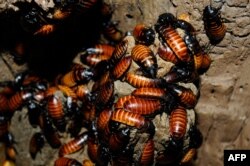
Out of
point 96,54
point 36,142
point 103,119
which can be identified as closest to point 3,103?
point 36,142

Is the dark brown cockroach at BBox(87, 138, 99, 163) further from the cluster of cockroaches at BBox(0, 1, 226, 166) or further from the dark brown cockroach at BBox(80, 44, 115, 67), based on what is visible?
the dark brown cockroach at BBox(80, 44, 115, 67)

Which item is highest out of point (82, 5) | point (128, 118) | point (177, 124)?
point (82, 5)

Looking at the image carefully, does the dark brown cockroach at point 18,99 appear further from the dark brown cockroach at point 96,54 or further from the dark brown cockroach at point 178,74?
the dark brown cockroach at point 178,74

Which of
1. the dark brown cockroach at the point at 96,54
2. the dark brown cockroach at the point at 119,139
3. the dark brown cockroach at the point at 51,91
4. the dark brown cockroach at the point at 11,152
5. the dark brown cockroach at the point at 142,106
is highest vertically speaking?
the dark brown cockroach at the point at 96,54

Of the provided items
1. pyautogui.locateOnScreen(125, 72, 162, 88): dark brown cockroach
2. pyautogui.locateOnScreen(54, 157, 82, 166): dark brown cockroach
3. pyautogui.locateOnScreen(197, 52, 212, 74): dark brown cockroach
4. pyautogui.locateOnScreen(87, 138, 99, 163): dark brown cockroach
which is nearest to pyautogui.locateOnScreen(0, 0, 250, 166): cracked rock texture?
pyautogui.locateOnScreen(197, 52, 212, 74): dark brown cockroach

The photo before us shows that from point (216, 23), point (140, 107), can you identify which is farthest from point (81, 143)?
point (216, 23)

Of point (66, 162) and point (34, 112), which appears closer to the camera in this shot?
point (66, 162)

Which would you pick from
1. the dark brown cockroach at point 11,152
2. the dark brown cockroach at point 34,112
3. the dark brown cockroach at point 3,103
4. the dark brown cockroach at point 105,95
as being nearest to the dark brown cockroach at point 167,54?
the dark brown cockroach at point 105,95

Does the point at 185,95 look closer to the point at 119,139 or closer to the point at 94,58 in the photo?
the point at 119,139
